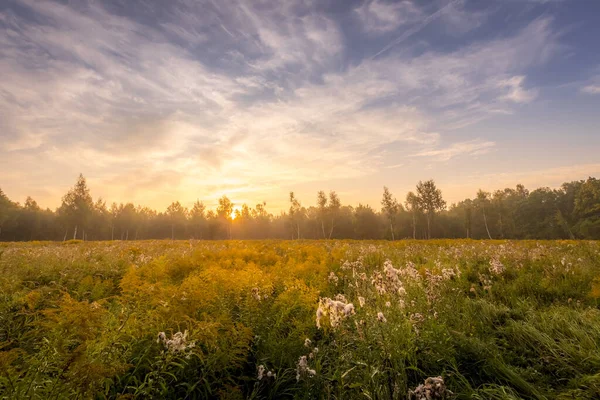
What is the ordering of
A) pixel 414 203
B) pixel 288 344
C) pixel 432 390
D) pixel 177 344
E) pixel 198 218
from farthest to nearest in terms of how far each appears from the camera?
pixel 198 218 → pixel 414 203 → pixel 288 344 → pixel 177 344 → pixel 432 390

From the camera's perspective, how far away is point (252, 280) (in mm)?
4766

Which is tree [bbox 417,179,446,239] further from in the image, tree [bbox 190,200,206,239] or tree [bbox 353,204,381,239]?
tree [bbox 190,200,206,239]

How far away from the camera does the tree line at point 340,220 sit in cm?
4909

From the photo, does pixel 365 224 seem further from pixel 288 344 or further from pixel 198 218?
pixel 288 344

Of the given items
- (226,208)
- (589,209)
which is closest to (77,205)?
(226,208)

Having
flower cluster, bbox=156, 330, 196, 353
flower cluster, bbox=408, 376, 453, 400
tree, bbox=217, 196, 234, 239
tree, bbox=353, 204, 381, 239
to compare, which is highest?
tree, bbox=217, 196, 234, 239

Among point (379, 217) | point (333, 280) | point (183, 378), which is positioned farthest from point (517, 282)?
point (379, 217)

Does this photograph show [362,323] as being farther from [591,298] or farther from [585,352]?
[591,298]

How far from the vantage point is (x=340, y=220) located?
231 ft

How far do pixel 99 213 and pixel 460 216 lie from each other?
89721mm

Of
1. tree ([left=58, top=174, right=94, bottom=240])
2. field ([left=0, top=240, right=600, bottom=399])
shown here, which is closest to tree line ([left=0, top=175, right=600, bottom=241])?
tree ([left=58, top=174, right=94, bottom=240])

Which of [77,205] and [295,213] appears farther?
[295,213]

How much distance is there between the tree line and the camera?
1933 inches

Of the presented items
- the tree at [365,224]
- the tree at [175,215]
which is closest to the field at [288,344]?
the tree at [365,224]
